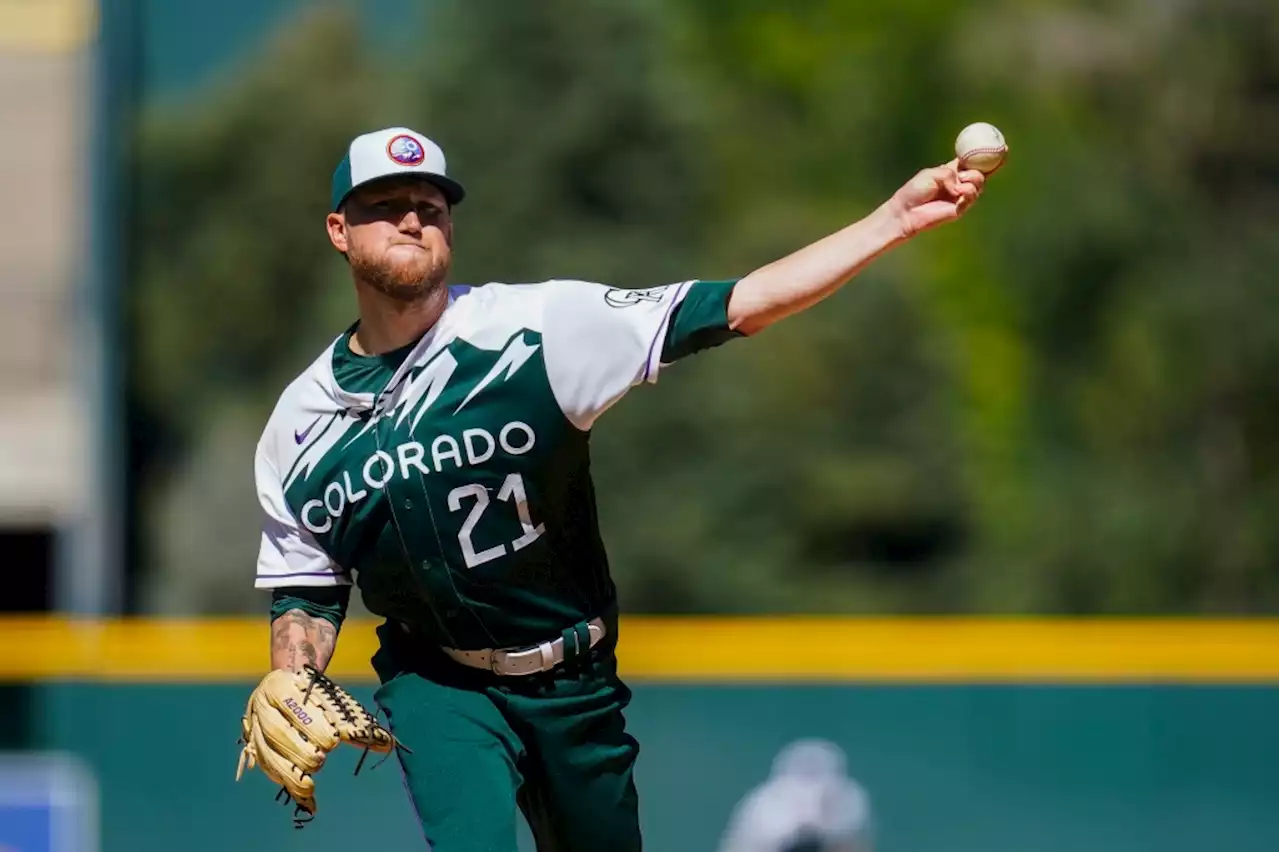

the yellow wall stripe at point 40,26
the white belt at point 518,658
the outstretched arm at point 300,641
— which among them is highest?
the yellow wall stripe at point 40,26

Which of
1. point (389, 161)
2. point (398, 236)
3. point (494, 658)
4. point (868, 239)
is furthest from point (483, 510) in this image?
point (868, 239)

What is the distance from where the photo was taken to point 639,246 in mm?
15648

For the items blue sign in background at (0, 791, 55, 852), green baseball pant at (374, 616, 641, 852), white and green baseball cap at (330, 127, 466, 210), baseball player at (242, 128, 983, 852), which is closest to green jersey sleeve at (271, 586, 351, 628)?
baseball player at (242, 128, 983, 852)

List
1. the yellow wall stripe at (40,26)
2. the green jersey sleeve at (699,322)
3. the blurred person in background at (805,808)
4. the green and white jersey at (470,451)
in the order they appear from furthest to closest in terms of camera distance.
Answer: the yellow wall stripe at (40,26) → the blurred person in background at (805,808) → the green and white jersey at (470,451) → the green jersey sleeve at (699,322)

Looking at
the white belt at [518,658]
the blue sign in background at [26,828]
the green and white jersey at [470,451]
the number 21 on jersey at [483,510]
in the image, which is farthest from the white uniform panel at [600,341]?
the blue sign in background at [26,828]

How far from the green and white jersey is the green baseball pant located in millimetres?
109

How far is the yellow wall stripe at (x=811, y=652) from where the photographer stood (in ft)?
24.2

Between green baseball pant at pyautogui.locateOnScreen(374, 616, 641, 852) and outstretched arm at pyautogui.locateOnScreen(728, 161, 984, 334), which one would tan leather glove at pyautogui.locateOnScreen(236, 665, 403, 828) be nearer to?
green baseball pant at pyautogui.locateOnScreen(374, 616, 641, 852)

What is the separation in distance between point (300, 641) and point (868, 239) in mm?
1337

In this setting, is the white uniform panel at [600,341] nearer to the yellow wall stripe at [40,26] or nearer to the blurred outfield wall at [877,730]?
the blurred outfield wall at [877,730]

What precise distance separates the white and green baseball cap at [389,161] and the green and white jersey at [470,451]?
28 cm

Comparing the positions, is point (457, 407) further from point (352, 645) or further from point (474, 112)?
point (474, 112)

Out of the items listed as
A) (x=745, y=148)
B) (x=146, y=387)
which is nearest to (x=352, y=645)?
(x=146, y=387)

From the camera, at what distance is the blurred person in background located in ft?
22.6
